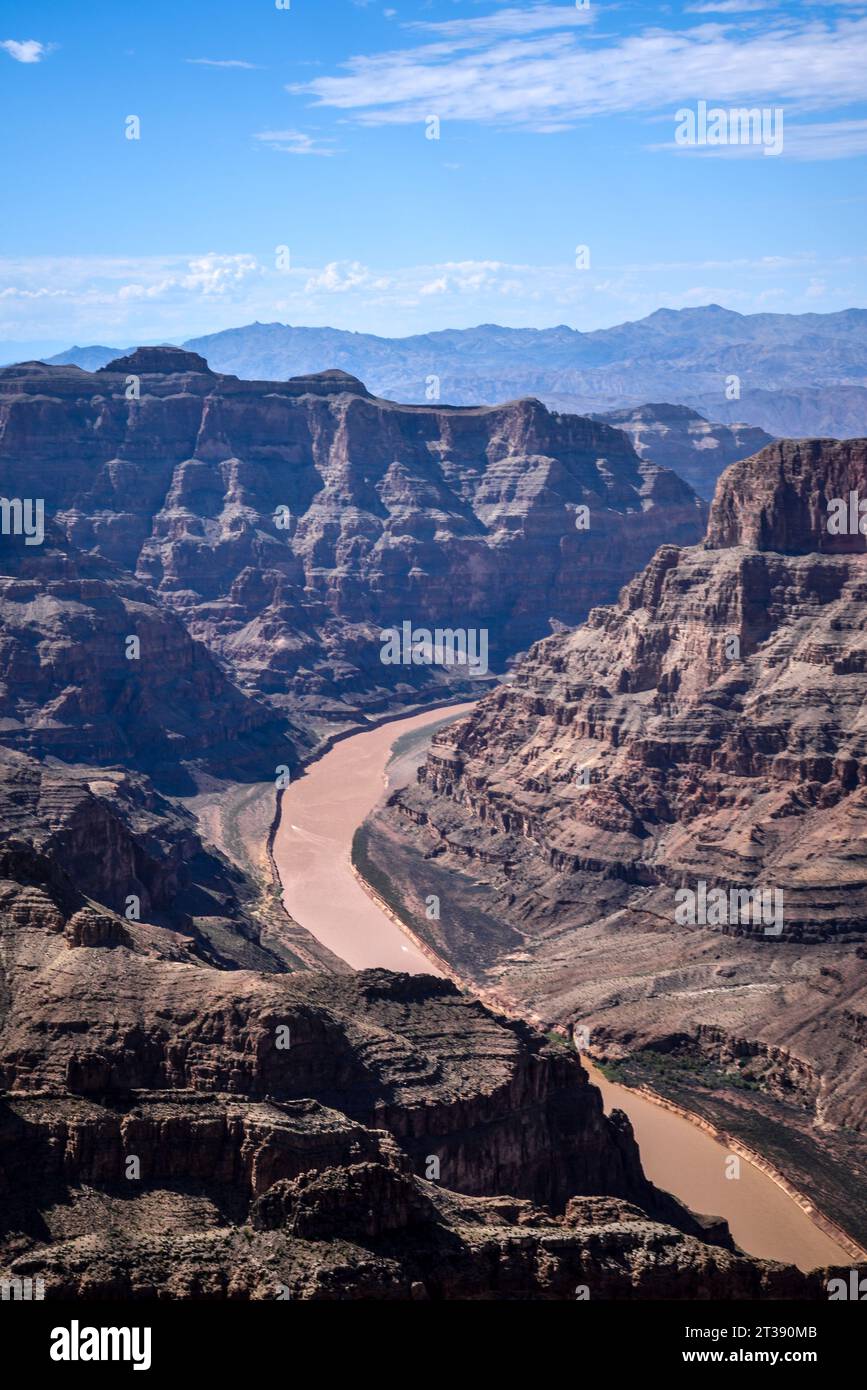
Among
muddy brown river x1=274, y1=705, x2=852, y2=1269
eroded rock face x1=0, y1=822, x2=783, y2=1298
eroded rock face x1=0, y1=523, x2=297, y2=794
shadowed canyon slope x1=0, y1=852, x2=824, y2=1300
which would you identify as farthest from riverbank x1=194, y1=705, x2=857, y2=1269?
eroded rock face x1=0, y1=523, x2=297, y2=794

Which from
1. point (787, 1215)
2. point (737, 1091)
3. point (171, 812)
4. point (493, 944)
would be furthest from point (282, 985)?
point (171, 812)

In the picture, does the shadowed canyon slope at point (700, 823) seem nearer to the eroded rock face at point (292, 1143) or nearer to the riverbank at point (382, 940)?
the riverbank at point (382, 940)

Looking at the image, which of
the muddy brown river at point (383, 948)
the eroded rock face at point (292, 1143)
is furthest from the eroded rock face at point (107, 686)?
the eroded rock face at point (292, 1143)

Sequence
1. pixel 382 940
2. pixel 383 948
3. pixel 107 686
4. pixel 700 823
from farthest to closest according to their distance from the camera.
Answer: pixel 107 686 < pixel 700 823 < pixel 382 940 < pixel 383 948

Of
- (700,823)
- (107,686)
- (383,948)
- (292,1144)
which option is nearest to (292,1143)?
(292,1144)

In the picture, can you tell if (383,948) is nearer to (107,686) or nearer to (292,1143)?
(107,686)

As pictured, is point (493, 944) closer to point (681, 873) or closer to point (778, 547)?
point (681, 873)
